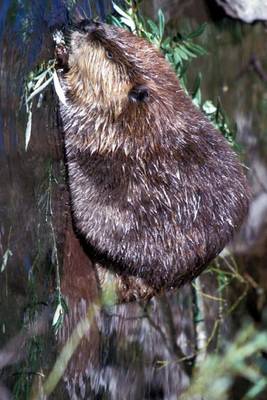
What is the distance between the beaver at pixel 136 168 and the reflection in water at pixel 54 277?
0.06 metres

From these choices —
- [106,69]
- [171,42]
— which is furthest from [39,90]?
[171,42]

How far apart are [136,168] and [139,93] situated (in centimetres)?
17

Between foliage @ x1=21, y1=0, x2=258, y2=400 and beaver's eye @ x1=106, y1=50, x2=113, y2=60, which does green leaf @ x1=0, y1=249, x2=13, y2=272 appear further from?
beaver's eye @ x1=106, y1=50, x2=113, y2=60

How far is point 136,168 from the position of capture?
7.90 ft

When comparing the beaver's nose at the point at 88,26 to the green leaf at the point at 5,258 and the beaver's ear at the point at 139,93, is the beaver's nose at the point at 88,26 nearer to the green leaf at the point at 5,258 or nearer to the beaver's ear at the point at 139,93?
the beaver's ear at the point at 139,93

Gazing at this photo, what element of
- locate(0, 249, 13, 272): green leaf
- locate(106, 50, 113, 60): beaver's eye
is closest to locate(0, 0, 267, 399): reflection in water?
locate(0, 249, 13, 272): green leaf

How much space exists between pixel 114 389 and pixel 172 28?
1.34m

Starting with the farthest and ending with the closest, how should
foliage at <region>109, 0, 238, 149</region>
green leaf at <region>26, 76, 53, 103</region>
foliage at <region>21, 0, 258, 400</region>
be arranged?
foliage at <region>109, 0, 238, 149</region>, green leaf at <region>26, 76, 53, 103</region>, foliage at <region>21, 0, 258, 400</region>

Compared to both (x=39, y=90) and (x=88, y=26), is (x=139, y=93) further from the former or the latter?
(x=39, y=90)

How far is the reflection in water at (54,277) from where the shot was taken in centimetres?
208

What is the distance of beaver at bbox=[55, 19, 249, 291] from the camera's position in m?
2.40

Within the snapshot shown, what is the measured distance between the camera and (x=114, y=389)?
321 centimetres

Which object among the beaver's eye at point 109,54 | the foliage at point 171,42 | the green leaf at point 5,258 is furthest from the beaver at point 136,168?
the green leaf at point 5,258

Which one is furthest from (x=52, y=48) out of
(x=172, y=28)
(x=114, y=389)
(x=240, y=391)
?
(x=240, y=391)
